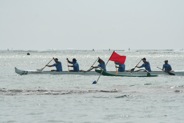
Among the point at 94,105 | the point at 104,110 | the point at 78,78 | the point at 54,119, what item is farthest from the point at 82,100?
the point at 78,78

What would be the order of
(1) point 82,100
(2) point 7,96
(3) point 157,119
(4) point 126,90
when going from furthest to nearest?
(4) point 126,90, (2) point 7,96, (1) point 82,100, (3) point 157,119

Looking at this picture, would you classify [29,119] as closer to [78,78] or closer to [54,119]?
[54,119]

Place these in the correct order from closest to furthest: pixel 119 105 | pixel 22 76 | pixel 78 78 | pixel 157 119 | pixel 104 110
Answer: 1. pixel 157 119
2. pixel 104 110
3. pixel 119 105
4. pixel 78 78
5. pixel 22 76

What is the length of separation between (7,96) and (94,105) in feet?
17.7

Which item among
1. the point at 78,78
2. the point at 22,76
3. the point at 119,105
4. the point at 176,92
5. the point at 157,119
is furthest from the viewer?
the point at 22,76

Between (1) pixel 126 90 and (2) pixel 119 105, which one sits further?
(1) pixel 126 90

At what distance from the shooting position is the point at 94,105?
21.5 m

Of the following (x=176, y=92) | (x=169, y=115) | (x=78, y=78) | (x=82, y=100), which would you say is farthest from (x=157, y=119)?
(x=78, y=78)

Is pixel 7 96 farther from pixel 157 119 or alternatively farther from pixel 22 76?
pixel 22 76

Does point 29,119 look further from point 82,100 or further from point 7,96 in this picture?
point 7,96

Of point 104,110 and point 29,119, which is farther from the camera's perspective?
point 104,110

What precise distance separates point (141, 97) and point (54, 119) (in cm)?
717

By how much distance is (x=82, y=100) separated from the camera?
23.2m

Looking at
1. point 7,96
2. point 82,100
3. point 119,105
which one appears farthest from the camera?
point 7,96
